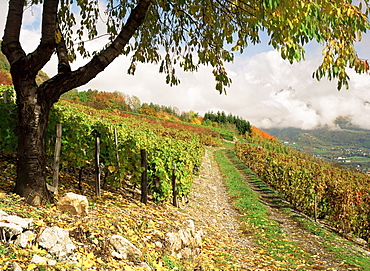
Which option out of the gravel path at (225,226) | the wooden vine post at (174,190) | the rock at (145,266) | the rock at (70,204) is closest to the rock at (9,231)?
the rock at (70,204)

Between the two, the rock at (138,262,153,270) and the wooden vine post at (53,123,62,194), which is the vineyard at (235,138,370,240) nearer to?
the rock at (138,262,153,270)

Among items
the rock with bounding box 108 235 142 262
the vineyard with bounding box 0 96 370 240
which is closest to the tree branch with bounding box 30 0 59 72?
the vineyard with bounding box 0 96 370 240

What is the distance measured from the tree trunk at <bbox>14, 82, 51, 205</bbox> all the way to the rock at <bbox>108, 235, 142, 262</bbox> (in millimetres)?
1599

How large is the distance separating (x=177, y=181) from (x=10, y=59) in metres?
5.53

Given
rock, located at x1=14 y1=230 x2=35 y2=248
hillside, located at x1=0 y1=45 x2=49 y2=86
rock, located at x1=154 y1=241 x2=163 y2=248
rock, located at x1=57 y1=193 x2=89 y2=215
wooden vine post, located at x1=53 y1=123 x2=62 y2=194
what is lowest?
rock, located at x1=154 y1=241 x2=163 y2=248

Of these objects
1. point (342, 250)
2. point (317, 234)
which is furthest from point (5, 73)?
point (342, 250)

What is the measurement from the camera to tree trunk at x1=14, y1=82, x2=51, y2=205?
14.5ft

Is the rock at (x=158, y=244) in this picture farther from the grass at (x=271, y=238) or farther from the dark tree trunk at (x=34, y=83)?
the grass at (x=271, y=238)

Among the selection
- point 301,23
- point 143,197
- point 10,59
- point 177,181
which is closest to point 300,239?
point 177,181

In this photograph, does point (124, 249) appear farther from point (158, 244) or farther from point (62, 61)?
point (62, 61)

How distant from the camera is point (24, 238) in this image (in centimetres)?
316

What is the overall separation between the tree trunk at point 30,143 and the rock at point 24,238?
1.28 m

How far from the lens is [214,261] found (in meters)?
5.29

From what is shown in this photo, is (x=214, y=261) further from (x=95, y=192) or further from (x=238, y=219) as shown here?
(x=238, y=219)
